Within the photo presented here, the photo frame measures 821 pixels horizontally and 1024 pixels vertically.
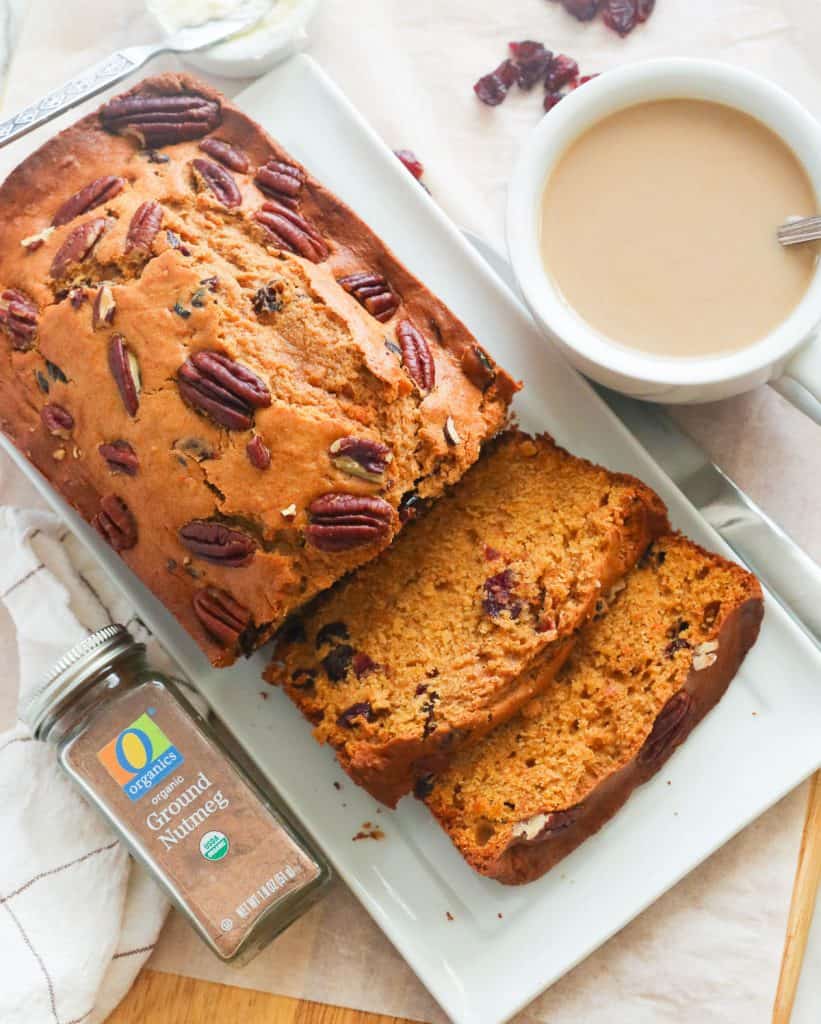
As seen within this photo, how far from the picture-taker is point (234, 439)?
1968 mm

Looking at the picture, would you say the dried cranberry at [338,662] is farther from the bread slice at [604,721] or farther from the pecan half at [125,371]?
the pecan half at [125,371]

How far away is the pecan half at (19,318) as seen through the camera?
2.09 metres

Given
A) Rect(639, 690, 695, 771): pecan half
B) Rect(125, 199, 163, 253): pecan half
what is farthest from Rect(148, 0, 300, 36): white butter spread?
Rect(639, 690, 695, 771): pecan half

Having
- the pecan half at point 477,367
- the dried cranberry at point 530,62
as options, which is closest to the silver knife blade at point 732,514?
the pecan half at point 477,367

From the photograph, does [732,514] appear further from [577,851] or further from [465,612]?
[577,851]

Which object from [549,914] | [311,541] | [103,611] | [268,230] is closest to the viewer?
[311,541]

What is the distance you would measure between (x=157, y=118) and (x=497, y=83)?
90 cm

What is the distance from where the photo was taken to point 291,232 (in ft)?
6.96

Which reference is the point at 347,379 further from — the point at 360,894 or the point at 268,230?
the point at 360,894

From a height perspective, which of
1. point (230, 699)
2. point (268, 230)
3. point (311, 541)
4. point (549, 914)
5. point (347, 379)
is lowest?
point (549, 914)

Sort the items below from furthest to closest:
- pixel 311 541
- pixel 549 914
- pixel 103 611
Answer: pixel 103 611 < pixel 549 914 < pixel 311 541

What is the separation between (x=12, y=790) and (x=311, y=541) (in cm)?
98

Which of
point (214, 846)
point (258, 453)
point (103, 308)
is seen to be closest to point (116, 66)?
point (103, 308)

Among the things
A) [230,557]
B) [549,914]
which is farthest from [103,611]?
[549,914]
